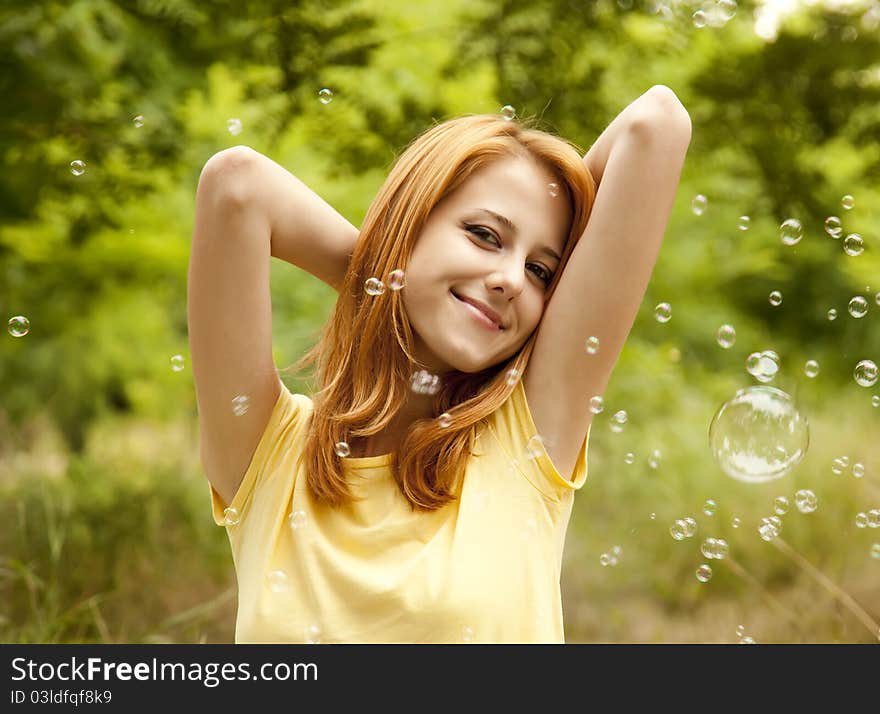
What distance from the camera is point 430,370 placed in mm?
1842

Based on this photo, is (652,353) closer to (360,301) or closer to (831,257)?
(831,257)

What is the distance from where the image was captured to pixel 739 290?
6.68m

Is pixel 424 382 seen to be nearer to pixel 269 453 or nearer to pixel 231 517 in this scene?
pixel 269 453

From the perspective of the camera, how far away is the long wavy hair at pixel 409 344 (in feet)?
5.78

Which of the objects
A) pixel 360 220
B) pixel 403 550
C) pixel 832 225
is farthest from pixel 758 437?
pixel 360 220

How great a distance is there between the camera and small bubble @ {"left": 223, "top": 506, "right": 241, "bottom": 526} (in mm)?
1837

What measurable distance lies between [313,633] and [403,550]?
20 cm

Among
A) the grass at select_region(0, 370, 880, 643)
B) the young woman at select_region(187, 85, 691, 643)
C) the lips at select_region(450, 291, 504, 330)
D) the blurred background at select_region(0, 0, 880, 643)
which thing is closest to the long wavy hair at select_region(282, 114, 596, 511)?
the young woman at select_region(187, 85, 691, 643)

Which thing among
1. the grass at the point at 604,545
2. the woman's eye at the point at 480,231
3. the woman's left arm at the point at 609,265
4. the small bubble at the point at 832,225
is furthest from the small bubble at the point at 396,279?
the grass at the point at 604,545

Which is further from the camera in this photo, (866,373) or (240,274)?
(866,373)

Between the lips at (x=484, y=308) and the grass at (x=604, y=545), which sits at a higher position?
the lips at (x=484, y=308)

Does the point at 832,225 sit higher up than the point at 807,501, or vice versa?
the point at 832,225

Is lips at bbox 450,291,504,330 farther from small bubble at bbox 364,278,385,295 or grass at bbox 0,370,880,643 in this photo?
grass at bbox 0,370,880,643

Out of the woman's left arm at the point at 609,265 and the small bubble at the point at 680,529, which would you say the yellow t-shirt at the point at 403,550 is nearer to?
the woman's left arm at the point at 609,265
